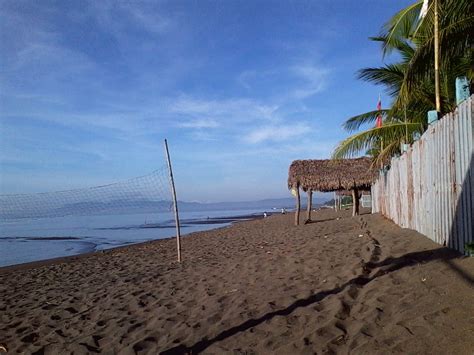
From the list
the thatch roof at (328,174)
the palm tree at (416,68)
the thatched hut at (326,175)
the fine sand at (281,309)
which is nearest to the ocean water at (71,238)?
the thatched hut at (326,175)

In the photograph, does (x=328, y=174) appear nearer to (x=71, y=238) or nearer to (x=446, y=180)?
(x=446, y=180)

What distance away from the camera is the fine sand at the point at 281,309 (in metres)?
2.98

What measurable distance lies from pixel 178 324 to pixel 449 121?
140 inches

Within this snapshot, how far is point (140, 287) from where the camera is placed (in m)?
6.24

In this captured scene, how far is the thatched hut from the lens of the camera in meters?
17.4

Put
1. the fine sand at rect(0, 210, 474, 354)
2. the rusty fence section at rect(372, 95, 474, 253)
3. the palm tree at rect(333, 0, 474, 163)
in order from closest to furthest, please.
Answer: the fine sand at rect(0, 210, 474, 354)
the rusty fence section at rect(372, 95, 474, 253)
the palm tree at rect(333, 0, 474, 163)

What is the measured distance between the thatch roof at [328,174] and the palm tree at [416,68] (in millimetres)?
4487

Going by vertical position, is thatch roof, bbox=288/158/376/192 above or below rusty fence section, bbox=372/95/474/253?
above

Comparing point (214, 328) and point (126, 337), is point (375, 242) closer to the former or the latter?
point (214, 328)

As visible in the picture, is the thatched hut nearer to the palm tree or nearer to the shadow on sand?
the palm tree

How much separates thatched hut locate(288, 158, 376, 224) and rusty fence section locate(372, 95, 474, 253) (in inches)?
411

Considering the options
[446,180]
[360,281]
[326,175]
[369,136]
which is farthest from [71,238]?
[446,180]

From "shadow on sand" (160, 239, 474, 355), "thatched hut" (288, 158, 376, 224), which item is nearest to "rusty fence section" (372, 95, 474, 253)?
"shadow on sand" (160, 239, 474, 355)

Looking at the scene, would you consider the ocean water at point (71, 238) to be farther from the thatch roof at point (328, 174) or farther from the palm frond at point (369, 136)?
the palm frond at point (369, 136)
